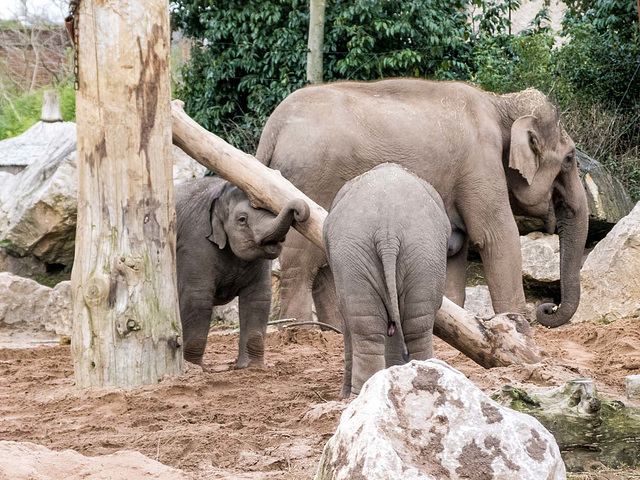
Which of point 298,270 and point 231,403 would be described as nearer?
point 231,403

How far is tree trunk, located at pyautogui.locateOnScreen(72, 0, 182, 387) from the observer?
5.96 metres

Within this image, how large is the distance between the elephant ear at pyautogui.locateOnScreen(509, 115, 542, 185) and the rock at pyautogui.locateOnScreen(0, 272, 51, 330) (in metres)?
5.27

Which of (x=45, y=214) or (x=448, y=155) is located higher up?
(x=448, y=155)

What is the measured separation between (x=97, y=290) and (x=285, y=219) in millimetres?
1302

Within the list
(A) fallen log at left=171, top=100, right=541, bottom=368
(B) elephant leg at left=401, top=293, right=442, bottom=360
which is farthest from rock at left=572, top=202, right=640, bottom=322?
(B) elephant leg at left=401, top=293, right=442, bottom=360

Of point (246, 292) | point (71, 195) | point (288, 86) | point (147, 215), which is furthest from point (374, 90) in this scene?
point (288, 86)

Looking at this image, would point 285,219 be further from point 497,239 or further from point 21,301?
point 21,301

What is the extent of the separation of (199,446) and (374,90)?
479 centimetres

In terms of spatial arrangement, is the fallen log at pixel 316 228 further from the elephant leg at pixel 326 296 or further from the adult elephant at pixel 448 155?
the elephant leg at pixel 326 296

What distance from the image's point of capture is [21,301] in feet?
33.3

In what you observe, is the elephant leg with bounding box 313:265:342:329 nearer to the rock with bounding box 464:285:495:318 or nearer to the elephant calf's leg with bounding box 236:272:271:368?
the elephant calf's leg with bounding box 236:272:271:368

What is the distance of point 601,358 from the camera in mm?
6953

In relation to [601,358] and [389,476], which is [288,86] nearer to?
[601,358]

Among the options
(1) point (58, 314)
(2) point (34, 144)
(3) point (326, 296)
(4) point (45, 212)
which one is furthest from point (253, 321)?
(2) point (34, 144)
